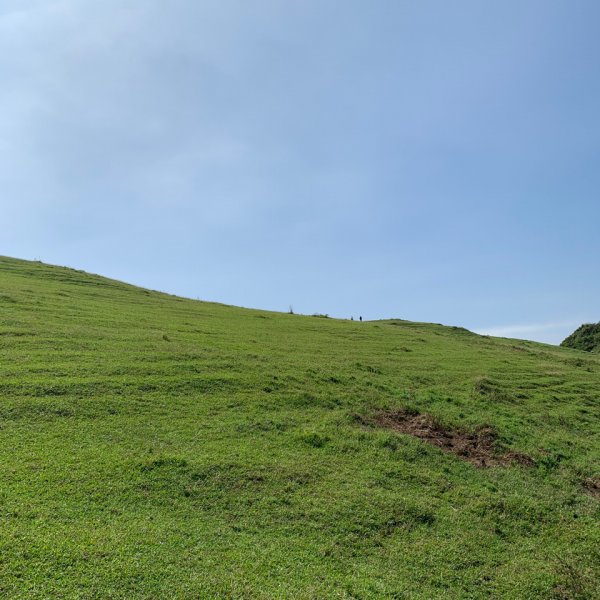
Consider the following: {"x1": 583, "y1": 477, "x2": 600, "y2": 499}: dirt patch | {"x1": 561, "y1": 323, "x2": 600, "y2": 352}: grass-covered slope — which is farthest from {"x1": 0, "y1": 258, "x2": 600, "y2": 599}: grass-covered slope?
{"x1": 561, "y1": 323, "x2": 600, "y2": 352}: grass-covered slope

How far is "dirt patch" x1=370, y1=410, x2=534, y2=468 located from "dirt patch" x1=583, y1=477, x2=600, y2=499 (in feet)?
5.30

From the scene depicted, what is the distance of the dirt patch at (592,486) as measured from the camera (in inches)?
Result: 533

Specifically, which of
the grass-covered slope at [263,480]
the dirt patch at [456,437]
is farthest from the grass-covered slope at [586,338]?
the dirt patch at [456,437]

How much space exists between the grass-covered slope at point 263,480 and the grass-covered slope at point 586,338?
163 feet

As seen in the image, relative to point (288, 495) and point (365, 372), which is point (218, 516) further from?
point (365, 372)

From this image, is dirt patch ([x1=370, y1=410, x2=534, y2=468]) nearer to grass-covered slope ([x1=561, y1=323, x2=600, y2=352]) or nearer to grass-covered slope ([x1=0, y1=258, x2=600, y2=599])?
grass-covered slope ([x1=0, y1=258, x2=600, y2=599])

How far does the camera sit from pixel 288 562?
8500 millimetres

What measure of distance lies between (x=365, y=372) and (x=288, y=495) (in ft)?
42.3

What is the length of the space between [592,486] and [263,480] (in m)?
10.6

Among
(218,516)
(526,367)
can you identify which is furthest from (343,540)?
(526,367)

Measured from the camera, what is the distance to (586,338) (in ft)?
218

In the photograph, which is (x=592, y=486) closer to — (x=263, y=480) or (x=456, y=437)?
(x=456, y=437)

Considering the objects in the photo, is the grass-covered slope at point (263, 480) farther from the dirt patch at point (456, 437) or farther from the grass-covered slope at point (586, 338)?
the grass-covered slope at point (586, 338)

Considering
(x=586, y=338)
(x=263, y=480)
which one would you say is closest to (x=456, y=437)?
(x=263, y=480)
